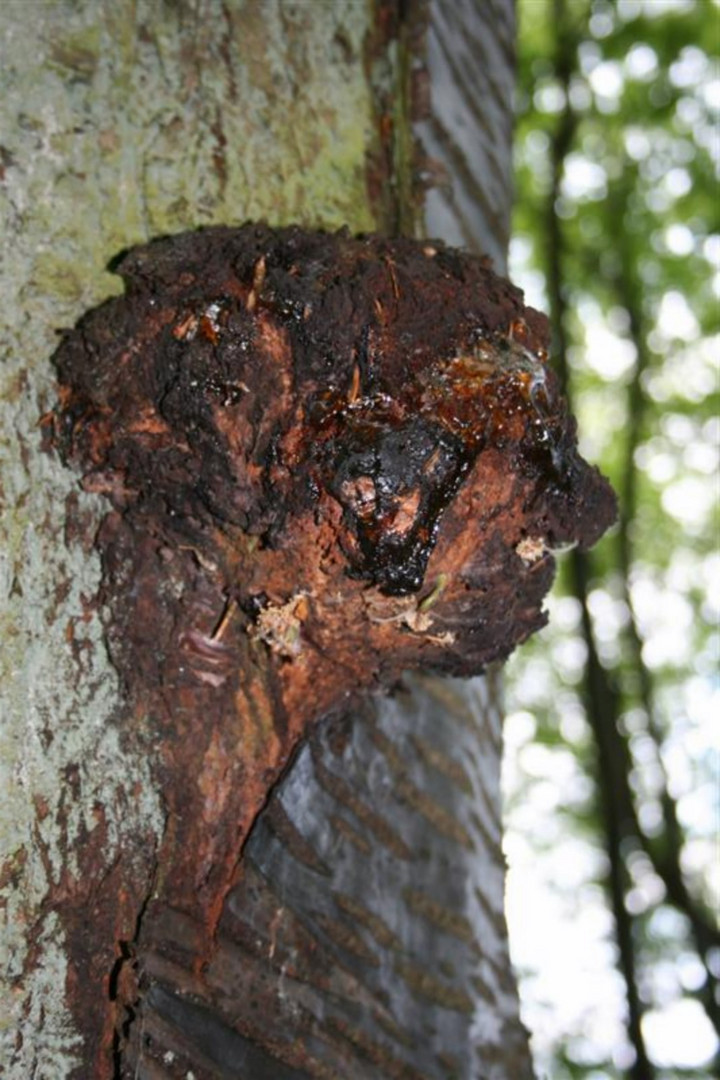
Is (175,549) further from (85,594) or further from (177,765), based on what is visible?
(177,765)

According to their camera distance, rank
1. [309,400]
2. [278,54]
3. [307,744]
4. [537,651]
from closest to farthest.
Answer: [309,400] → [307,744] → [278,54] → [537,651]

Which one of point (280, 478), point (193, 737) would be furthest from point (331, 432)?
point (193, 737)


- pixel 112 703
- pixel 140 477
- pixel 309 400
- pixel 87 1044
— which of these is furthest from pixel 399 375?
pixel 87 1044

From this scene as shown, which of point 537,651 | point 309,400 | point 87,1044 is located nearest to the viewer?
point 87,1044

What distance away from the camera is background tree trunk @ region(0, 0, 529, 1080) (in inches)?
37.8

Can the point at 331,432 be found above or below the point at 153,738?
above

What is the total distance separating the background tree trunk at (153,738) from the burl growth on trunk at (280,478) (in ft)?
0.12

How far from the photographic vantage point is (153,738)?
1.05 metres

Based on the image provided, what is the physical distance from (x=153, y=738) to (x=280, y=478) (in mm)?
286

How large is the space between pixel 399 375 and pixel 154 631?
1.17 feet

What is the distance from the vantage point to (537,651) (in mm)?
11203

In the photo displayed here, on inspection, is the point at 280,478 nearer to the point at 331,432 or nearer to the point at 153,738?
the point at 331,432

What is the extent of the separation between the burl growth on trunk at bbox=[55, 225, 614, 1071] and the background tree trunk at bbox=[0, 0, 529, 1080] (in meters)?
0.04

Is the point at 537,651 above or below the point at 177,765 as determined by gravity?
above
